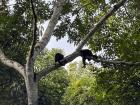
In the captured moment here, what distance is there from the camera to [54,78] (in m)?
57.6

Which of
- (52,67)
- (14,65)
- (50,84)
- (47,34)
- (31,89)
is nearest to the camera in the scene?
(31,89)

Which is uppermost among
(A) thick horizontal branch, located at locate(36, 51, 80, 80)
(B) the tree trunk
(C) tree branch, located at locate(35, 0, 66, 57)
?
(C) tree branch, located at locate(35, 0, 66, 57)

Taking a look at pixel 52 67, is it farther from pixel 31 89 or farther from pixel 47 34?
pixel 47 34

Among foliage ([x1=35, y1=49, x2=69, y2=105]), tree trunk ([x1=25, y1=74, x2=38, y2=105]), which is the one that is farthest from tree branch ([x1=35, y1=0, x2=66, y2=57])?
foliage ([x1=35, y1=49, x2=69, y2=105])

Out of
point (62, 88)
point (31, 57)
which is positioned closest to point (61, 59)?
point (31, 57)

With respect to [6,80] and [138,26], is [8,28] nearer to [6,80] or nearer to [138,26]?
[138,26]

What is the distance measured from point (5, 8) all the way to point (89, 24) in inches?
135

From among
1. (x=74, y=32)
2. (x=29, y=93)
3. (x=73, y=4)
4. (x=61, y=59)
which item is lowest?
(x=29, y=93)

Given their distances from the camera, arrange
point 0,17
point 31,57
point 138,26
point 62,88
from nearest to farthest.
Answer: point 31,57 → point 0,17 → point 138,26 → point 62,88

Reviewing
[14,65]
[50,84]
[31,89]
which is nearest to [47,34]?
[14,65]

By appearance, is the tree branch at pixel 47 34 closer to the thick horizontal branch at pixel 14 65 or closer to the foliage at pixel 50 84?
the thick horizontal branch at pixel 14 65

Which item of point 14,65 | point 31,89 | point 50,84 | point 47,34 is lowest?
point 31,89

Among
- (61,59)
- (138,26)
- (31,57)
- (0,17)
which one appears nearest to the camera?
(31,57)

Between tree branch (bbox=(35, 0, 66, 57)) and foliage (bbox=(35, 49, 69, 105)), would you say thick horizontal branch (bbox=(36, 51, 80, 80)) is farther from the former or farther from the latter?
foliage (bbox=(35, 49, 69, 105))
